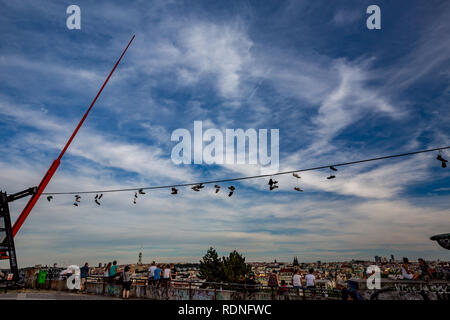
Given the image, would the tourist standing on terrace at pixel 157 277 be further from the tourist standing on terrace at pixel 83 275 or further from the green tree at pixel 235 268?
the green tree at pixel 235 268

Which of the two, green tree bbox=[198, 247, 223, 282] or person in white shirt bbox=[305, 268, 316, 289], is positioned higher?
person in white shirt bbox=[305, 268, 316, 289]

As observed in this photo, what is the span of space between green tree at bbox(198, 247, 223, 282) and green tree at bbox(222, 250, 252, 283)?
6.88ft

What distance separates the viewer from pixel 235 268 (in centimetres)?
6288

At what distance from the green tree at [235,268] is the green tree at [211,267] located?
6.88 ft

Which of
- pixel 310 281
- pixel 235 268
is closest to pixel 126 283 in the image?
pixel 310 281

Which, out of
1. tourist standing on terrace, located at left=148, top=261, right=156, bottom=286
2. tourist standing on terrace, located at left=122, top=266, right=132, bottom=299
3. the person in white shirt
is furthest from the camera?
tourist standing on terrace, located at left=148, top=261, right=156, bottom=286

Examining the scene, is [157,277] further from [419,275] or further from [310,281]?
[419,275]

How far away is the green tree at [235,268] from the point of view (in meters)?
61.1

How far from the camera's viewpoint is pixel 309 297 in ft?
33.9

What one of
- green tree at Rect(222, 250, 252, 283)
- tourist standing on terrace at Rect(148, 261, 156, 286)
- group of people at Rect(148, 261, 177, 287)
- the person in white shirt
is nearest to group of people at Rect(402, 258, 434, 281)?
the person in white shirt

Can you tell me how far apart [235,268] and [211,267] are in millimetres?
7697

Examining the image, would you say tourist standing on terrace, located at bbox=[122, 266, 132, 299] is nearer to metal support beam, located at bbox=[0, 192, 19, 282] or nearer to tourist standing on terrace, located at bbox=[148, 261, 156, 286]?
tourist standing on terrace, located at bbox=[148, 261, 156, 286]

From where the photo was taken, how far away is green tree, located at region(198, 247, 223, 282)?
65156 millimetres
